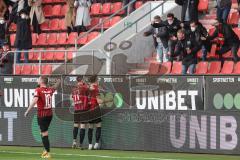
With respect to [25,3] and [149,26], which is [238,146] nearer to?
[149,26]

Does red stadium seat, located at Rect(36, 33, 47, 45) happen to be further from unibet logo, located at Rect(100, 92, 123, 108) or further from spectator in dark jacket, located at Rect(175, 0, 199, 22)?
unibet logo, located at Rect(100, 92, 123, 108)

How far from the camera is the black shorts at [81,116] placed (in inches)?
981

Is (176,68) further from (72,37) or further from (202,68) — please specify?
(72,37)

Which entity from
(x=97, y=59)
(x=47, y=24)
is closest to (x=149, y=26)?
(x=97, y=59)

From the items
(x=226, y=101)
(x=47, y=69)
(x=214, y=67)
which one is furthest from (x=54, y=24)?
(x=226, y=101)

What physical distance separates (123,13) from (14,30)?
527 centimetres

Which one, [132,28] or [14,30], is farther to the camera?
[14,30]

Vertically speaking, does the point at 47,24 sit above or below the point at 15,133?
above

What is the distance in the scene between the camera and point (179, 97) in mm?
23578

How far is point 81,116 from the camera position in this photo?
25.0 m

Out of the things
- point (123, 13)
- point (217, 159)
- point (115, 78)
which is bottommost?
point (217, 159)

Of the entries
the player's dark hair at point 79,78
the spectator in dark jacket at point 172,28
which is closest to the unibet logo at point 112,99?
the player's dark hair at point 79,78

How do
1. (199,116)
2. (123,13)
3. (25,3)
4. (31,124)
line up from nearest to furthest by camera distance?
1. (199,116)
2. (31,124)
3. (123,13)
4. (25,3)

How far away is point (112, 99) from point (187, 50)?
3.25m
